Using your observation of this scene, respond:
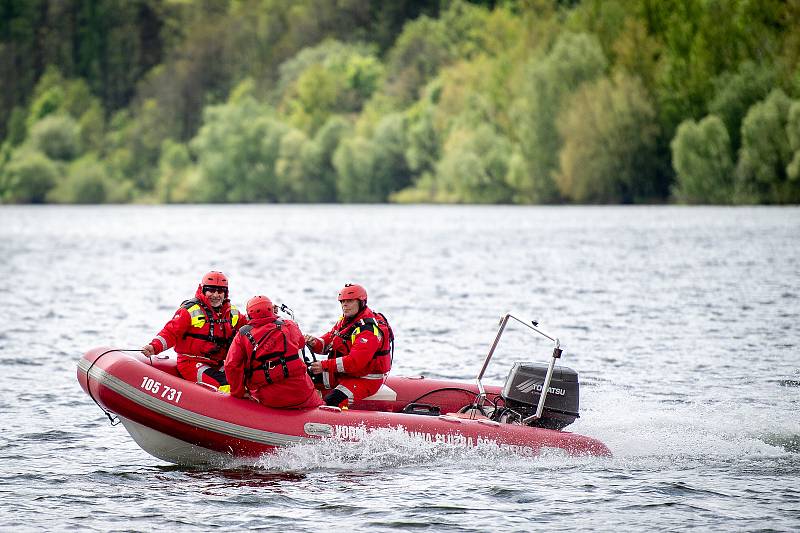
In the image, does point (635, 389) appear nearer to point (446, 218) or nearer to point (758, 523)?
point (758, 523)

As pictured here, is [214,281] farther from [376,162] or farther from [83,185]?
[83,185]

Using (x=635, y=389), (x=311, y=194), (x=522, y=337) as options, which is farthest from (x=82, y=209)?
(x=635, y=389)

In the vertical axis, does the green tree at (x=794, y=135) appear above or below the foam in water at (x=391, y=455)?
above

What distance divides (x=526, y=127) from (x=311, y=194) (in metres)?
26.0

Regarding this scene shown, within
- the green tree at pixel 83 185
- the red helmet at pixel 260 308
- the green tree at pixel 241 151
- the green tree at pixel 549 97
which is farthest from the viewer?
the green tree at pixel 83 185

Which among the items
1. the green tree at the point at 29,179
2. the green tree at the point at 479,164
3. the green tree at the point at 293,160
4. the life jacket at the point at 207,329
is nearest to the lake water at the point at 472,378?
the life jacket at the point at 207,329

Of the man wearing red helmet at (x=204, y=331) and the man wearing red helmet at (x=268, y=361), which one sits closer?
the man wearing red helmet at (x=268, y=361)

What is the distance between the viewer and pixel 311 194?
81750 mm

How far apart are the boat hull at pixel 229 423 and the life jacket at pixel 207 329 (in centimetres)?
38

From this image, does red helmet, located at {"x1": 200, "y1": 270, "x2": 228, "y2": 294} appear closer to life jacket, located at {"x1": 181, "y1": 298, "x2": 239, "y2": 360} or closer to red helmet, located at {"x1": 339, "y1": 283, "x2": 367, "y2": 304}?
life jacket, located at {"x1": 181, "y1": 298, "x2": 239, "y2": 360}

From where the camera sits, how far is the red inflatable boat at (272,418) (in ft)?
34.9

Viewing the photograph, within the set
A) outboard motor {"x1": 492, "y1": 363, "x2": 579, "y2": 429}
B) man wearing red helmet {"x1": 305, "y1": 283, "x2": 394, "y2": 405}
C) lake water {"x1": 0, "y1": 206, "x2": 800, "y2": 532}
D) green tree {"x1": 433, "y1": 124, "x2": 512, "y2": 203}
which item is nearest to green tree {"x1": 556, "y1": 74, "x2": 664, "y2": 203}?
green tree {"x1": 433, "y1": 124, "x2": 512, "y2": 203}

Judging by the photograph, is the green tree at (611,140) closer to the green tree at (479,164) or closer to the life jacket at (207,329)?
the green tree at (479,164)

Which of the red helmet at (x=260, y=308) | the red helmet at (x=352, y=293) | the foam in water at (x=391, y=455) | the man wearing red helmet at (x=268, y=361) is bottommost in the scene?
the foam in water at (x=391, y=455)
